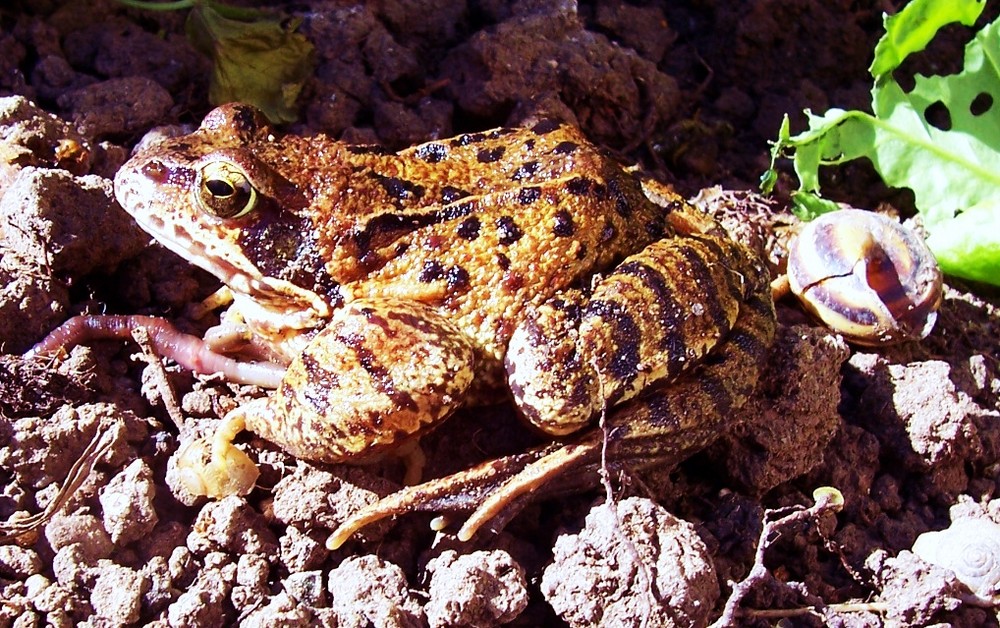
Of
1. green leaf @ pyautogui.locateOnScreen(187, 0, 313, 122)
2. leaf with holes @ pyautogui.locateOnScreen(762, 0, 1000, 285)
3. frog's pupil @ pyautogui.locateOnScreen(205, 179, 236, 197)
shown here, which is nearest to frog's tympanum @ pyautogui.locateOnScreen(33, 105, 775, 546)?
frog's pupil @ pyautogui.locateOnScreen(205, 179, 236, 197)

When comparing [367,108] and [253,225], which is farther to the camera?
[367,108]

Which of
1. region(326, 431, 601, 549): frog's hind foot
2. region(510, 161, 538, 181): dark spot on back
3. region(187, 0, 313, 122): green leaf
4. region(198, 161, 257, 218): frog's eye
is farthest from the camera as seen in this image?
region(187, 0, 313, 122): green leaf

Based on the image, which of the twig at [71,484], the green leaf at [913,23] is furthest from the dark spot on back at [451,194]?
the green leaf at [913,23]

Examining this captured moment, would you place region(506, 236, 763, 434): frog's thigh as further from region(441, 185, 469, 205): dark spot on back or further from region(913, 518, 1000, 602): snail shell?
region(913, 518, 1000, 602): snail shell

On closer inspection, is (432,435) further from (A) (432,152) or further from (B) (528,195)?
(A) (432,152)

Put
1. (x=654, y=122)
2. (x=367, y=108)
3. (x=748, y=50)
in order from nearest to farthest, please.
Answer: (x=367, y=108) < (x=654, y=122) < (x=748, y=50)

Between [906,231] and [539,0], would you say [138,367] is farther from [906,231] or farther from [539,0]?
[906,231]

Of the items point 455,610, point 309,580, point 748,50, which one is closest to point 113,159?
point 309,580

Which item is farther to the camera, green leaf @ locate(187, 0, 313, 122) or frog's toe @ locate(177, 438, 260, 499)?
green leaf @ locate(187, 0, 313, 122)
